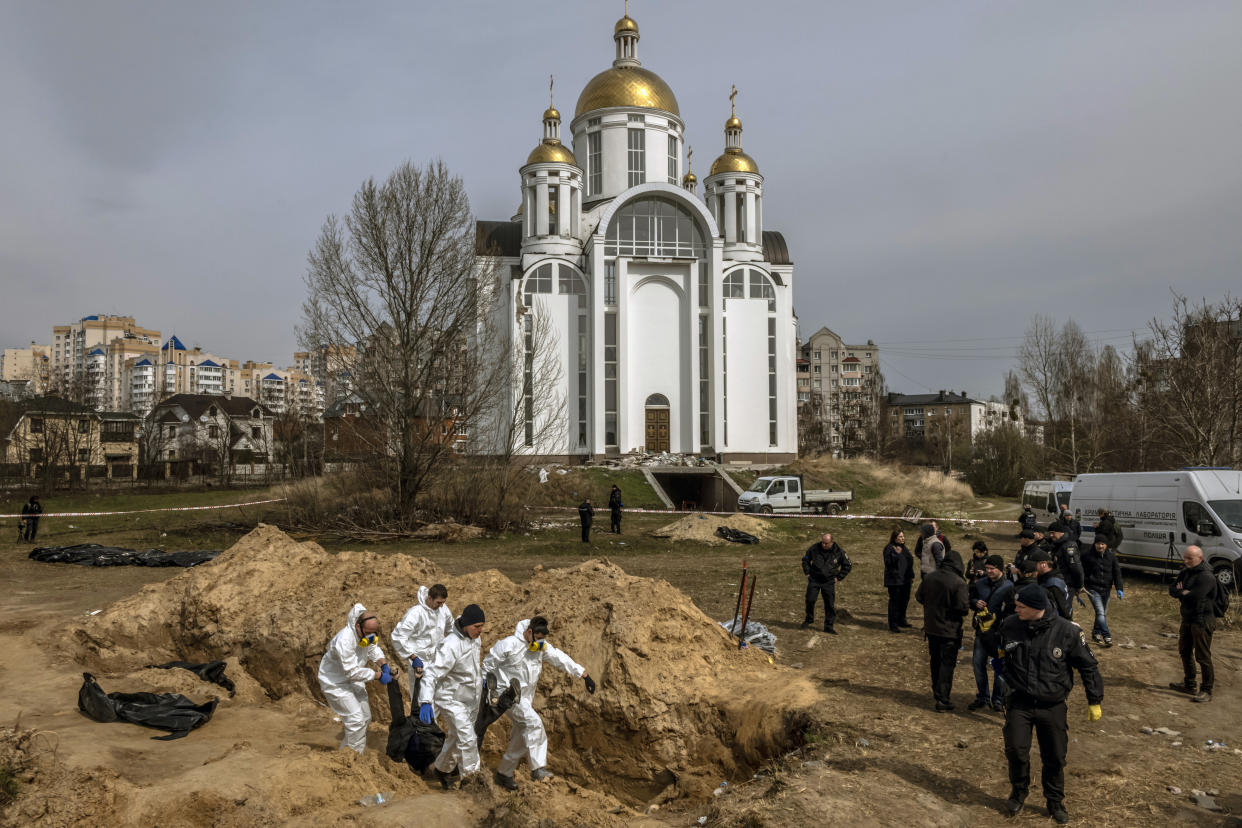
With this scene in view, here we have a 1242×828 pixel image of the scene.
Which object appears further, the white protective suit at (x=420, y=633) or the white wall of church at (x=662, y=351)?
the white wall of church at (x=662, y=351)

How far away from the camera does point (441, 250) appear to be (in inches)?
1078

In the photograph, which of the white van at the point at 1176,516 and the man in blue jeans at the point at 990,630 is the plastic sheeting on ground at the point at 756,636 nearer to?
the man in blue jeans at the point at 990,630

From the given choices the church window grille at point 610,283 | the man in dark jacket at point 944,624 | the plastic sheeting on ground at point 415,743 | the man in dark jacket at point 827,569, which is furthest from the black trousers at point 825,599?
the church window grille at point 610,283

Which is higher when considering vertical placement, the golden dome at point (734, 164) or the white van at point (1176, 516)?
the golden dome at point (734, 164)

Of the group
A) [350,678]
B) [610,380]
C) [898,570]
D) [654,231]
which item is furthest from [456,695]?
[654,231]

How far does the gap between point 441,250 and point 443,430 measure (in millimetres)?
6173

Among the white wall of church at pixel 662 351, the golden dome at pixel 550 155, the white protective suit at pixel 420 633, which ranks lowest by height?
the white protective suit at pixel 420 633

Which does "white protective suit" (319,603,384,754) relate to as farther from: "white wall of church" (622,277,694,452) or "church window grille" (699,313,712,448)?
"church window grille" (699,313,712,448)

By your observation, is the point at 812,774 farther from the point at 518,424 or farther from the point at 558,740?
the point at 518,424

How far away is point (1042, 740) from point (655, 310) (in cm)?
3960

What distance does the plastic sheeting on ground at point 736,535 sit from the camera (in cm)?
2500

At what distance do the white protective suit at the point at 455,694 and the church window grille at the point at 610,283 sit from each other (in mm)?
36793

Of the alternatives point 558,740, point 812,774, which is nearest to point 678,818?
point 812,774

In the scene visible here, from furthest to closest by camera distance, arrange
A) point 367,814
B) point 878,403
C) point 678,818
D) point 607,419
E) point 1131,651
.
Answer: point 878,403 < point 607,419 < point 1131,651 < point 678,818 < point 367,814
